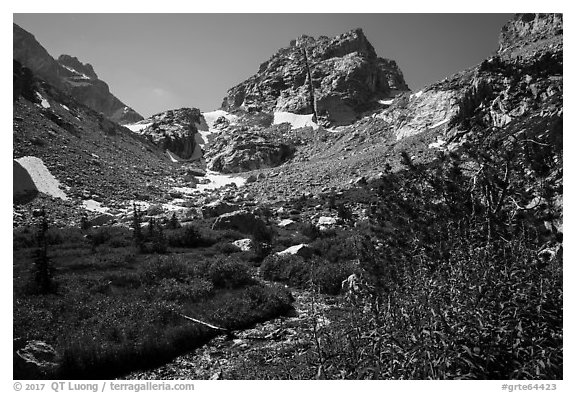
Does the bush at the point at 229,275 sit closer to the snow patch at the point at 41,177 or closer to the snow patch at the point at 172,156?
the snow patch at the point at 41,177

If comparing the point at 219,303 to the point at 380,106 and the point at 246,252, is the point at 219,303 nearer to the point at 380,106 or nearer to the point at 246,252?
the point at 246,252

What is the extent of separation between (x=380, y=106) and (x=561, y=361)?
122700 millimetres

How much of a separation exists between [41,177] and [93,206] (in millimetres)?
9180

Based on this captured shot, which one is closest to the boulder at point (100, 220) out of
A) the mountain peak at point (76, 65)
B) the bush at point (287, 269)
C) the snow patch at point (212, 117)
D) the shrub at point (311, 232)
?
the shrub at point (311, 232)

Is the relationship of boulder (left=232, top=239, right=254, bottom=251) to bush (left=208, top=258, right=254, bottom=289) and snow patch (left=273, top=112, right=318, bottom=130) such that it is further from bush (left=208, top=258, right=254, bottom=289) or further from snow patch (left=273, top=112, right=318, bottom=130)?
snow patch (left=273, top=112, right=318, bottom=130)

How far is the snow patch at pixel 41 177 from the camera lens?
43.2 metres

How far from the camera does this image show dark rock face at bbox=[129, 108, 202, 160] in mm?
110438

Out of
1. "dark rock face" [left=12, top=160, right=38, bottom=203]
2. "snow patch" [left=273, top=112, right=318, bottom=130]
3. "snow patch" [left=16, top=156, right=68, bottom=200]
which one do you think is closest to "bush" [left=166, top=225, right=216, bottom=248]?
"dark rock face" [left=12, top=160, right=38, bottom=203]

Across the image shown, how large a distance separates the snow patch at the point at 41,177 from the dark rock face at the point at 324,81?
274 feet

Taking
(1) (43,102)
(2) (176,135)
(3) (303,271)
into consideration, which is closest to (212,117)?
(2) (176,135)

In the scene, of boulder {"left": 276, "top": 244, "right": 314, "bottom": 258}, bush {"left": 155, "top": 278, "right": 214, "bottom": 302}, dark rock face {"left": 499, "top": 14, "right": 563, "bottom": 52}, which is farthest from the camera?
dark rock face {"left": 499, "top": 14, "right": 563, "bottom": 52}

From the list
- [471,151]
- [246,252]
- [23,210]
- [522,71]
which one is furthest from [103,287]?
[522,71]

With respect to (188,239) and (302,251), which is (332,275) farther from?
(188,239)

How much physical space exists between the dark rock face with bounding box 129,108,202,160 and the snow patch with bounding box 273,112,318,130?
2978 centimetres
